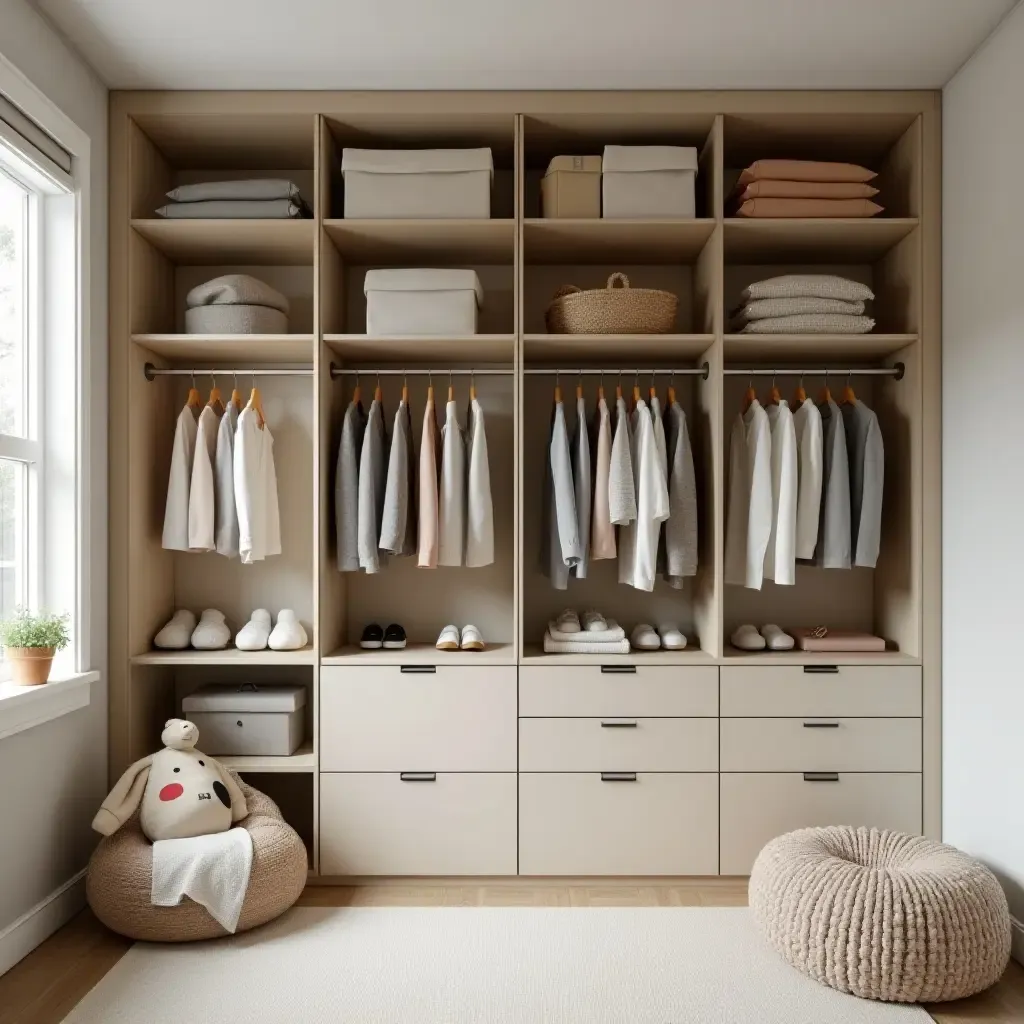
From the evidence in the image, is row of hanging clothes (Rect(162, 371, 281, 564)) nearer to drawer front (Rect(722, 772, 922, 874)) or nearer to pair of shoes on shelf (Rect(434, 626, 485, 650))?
pair of shoes on shelf (Rect(434, 626, 485, 650))

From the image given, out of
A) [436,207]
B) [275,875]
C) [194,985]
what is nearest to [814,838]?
[275,875]

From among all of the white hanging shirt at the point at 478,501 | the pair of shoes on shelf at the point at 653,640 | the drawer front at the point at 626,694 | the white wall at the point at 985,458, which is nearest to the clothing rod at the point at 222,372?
the white hanging shirt at the point at 478,501

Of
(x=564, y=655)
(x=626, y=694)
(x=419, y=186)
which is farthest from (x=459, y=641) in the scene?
(x=419, y=186)

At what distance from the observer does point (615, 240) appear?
3.16 meters

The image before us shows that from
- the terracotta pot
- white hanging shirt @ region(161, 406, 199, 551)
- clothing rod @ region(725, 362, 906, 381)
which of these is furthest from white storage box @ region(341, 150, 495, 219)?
the terracotta pot

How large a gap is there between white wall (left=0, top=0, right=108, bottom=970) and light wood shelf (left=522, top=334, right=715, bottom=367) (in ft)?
4.68

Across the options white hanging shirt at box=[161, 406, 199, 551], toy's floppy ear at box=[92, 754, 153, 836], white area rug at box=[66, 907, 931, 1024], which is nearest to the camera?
white area rug at box=[66, 907, 931, 1024]

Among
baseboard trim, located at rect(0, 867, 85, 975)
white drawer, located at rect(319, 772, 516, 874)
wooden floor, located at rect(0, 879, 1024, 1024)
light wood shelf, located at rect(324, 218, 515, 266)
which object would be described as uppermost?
light wood shelf, located at rect(324, 218, 515, 266)

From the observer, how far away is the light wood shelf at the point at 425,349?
3016mm

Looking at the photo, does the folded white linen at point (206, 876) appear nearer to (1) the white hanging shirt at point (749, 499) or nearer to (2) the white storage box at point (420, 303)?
(2) the white storage box at point (420, 303)

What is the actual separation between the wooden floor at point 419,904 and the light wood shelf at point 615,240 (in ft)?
7.12

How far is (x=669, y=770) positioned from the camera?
3.03 metres

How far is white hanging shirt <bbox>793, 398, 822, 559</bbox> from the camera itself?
3.07 meters

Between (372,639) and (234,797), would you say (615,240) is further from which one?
(234,797)
